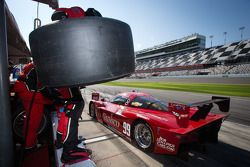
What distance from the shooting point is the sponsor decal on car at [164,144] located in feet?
9.19

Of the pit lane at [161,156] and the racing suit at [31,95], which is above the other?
the racing suit at [31,95]

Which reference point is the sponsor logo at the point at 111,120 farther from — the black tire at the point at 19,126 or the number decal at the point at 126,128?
the black tire at the point at 19,126

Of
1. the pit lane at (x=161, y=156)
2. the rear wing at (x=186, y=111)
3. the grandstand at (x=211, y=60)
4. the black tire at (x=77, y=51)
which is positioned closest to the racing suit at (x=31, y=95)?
the black tire at (x=77, y=51)

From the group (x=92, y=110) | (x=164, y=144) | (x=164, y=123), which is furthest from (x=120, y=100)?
(x=164, y=144)

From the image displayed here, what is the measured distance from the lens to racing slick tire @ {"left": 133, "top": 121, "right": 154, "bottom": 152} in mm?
3287

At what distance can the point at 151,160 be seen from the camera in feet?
10.2

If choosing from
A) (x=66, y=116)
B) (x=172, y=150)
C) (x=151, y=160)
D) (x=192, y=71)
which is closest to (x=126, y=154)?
(x=151, y=160)

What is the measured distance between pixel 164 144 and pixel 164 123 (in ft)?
1.19

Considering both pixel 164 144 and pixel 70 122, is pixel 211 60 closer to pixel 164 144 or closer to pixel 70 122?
pixel 164 144

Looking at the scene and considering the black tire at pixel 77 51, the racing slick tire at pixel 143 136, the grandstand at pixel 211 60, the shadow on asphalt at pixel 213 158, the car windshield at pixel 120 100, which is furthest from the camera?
the grandstand at pixel 211 60

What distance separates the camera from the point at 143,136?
11.7 feet

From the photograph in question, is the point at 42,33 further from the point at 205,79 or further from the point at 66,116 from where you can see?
the point at 205,79

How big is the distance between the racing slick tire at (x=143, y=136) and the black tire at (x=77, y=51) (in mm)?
2354

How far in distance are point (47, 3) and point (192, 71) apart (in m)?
48.2
